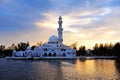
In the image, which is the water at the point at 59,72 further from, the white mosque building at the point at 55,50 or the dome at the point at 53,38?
the dome at the point at 53,38

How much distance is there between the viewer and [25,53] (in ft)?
483

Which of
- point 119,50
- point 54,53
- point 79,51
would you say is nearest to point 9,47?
point 79,51

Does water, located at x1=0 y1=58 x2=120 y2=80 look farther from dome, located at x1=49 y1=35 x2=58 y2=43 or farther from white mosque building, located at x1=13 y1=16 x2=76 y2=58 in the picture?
dome, located at x1=49 y1=35 x2=58 y2=43

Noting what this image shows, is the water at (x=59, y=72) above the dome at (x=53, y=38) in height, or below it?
below

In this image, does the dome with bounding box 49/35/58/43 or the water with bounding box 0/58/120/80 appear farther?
the dome with bounding box 49/35/58/43

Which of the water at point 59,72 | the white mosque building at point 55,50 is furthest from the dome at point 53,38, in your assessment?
the water at point 59,72

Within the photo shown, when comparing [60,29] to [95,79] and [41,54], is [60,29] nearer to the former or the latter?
[41,54]

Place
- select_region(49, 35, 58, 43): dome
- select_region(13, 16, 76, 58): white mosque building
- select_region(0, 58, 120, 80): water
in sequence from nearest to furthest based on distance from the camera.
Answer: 1. select_region(0, 58, 120, 80): water
2. select_region(13, 16, 76, 58): white mosque building
3. select_region(49, 35, 58, 43): dome

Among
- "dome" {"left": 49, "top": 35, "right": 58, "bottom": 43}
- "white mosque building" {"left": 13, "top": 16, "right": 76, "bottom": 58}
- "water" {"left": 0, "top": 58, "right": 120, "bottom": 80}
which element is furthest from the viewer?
"dome" {"left": 49, "top": 35, "right": 58, "bottom": 43}

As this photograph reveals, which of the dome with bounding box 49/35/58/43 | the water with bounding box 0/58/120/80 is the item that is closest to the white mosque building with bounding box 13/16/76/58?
the dome with bounding box 49/35/58/43

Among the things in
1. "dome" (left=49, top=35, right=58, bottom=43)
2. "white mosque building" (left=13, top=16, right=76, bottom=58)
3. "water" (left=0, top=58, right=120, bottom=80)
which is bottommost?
"water" (left=0, top=58, right=120, bottom=80)

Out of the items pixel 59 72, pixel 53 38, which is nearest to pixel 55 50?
pixel 53 38

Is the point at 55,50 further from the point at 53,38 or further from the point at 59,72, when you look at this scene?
the point at 59,72

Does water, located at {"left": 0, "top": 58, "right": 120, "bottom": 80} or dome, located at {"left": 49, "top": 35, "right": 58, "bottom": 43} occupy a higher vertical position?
dome, located at {"left": 49, "top": 35, "right": 58, "bottom": 43}
